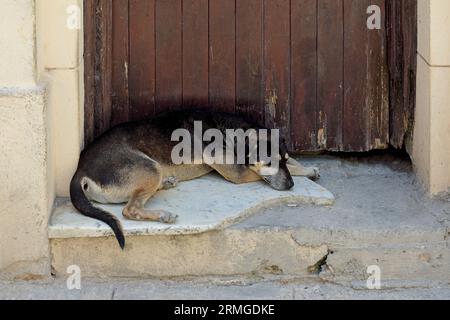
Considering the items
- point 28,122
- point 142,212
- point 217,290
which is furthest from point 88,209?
point 217,290

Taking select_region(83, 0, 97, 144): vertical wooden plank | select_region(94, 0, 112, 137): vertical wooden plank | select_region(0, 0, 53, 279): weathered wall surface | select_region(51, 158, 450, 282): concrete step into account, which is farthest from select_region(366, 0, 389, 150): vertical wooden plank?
select_region(0, 0, 53, 279): weathered wall surface

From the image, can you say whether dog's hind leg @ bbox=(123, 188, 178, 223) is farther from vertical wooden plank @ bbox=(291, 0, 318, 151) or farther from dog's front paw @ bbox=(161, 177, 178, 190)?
vertical wooden plank @ bbox=(291, 0, 318, 151)

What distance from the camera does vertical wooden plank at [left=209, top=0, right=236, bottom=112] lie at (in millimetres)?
6770

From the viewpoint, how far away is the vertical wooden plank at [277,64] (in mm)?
6797

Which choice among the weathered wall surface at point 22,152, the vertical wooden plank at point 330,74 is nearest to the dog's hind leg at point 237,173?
the vertical wooden plank at point 330,74

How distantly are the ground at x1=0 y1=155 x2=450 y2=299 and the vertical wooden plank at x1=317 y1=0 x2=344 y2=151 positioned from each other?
0.92 meters

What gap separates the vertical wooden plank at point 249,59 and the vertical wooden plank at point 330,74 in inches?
15.7

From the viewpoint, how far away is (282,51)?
6.85 metres

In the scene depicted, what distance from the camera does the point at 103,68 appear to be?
22.0 feet

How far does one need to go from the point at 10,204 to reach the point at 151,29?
1.62 metres

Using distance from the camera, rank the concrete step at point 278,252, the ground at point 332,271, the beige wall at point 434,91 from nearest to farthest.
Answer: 1. the ground at point 332,271
2. the concrete step at point 278,252
3. the beige wall at point 434,91

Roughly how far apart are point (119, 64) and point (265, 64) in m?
0.98

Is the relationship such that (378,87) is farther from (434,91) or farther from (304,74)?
(434,91)

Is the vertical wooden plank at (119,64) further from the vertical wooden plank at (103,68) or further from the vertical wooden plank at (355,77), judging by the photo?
the vertical wooden plank at (355,77)
